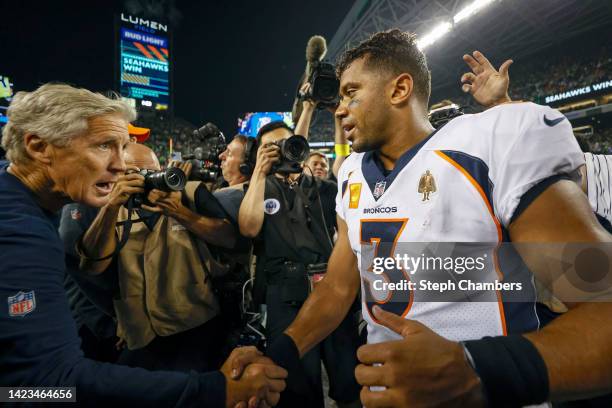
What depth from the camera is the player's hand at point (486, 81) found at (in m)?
2.32

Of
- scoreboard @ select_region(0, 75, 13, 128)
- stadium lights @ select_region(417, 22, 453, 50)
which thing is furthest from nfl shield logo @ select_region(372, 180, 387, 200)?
scoreboard @ select_region(0, 75, 13, 128)

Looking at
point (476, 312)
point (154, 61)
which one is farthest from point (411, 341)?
point (154, 61)

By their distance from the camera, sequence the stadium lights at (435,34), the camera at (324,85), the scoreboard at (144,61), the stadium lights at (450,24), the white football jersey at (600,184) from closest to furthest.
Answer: the white football jersey at (600,184)
the camera at (324,85)
the stadium lights at (450,24)
the stadium lights at (435,34)
the scoreboard at (144,61)

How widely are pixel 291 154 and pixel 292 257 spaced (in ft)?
2.34

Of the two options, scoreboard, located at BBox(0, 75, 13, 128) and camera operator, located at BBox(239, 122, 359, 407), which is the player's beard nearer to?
camera operator, located at BBox(239, 122, 359, 407)

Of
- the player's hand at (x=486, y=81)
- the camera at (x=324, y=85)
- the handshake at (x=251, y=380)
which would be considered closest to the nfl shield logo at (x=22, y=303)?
the handshake at (x=251, y=380)

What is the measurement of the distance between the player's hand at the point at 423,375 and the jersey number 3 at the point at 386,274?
489 millimetres

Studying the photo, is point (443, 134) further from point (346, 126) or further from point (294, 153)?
point (294, 153)

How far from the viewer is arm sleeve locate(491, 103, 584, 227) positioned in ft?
3.26

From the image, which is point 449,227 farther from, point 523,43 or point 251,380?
point 523,43

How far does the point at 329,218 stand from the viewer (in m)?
2.96

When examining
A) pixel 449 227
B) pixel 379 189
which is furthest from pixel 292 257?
pixel 449 227

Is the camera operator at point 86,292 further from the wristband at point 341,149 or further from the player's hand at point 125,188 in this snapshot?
the wristband at point 341,149

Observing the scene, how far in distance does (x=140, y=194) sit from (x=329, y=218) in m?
1.43
